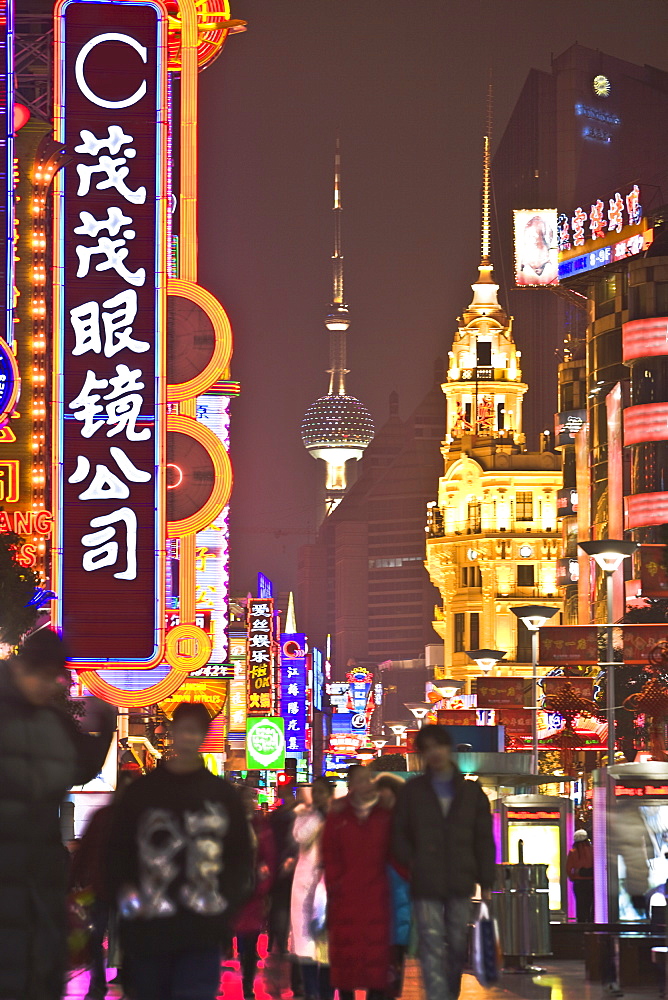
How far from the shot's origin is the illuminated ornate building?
5217 inches

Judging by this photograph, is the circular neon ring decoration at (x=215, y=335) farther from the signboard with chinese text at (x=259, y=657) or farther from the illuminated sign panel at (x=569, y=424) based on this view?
the illuminated sign panel at (x=569, y=424)

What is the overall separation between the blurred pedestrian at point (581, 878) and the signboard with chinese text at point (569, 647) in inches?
479

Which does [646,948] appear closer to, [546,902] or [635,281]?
[546,902]

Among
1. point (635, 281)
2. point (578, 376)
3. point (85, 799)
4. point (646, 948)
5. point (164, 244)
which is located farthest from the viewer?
point (578, 376)

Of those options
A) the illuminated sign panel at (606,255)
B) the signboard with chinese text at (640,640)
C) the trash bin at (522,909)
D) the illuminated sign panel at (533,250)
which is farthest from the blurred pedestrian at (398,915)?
the illuminated sign panel at (533,250)

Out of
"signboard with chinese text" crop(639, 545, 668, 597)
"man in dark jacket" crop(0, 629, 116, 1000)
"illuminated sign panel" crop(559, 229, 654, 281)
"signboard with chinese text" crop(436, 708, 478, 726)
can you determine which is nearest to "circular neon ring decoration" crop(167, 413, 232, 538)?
"signboard with chinese text" crop(639, 545, 668, 597)

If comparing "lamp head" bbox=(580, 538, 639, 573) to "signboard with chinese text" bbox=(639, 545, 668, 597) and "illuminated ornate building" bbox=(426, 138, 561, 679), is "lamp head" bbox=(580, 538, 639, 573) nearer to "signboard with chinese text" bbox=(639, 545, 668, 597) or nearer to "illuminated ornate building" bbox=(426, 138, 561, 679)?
"signboard with chinese text" bbox=(639, 545, 668, 597)

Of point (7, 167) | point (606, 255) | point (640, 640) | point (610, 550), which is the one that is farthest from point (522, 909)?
point (606, 255)

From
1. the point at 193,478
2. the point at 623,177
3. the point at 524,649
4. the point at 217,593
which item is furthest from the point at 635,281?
the point at 623,177

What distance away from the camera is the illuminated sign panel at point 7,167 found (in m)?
42.5

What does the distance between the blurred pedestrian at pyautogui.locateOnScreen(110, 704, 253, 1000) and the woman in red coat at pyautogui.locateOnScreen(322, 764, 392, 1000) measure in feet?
11.1

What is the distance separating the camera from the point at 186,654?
1446 inches

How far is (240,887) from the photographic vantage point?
9453mm

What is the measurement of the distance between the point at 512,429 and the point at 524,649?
2439cm
